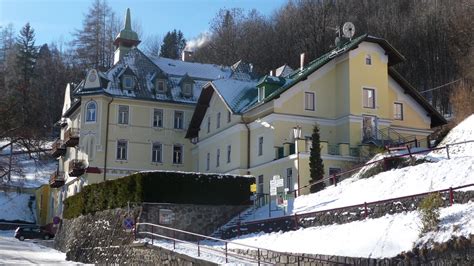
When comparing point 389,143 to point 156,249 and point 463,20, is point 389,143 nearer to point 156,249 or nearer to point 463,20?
point 156,249

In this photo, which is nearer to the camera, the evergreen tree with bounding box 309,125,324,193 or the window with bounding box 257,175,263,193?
the evergreen tree with bounding box 309,125,324,193

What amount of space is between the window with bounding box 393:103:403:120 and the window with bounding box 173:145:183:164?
18728 millimetres

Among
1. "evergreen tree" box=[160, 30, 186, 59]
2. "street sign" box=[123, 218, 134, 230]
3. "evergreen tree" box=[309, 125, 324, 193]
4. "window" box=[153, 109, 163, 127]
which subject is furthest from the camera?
"evergreen tree" box=[160, 30, 186, 59]

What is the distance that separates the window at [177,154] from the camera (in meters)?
53.5

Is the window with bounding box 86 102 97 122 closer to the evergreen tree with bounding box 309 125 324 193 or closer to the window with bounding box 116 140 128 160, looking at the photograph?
the window with bounding box 116 140 128 160

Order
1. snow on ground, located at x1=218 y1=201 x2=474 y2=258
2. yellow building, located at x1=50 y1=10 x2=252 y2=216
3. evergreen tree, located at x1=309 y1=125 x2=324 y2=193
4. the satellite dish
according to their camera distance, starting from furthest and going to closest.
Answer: yellow building, located at x1=50 y1=10 x2=252 y2=216
the satellite dish
evergreen tree, located at x1=309 y1=125 x2=324 y2=193
snow on ground, located at x1=218 y1=201 x2=474 y2=258

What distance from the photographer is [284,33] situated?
3004 inches

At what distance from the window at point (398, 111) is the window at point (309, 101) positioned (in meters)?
6.53

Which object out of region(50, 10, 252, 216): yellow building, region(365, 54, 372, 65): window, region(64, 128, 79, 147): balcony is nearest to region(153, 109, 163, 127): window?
region(50, 10, 252, 216): yellow building

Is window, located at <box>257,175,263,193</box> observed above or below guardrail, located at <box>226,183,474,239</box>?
above

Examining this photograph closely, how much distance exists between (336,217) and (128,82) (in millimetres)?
32397

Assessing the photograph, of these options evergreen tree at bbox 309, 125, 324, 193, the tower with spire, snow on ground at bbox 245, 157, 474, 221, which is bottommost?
snow on ground at bbox 245, 157, 474, 221

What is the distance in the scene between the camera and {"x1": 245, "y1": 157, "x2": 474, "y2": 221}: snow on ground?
22.3 metres

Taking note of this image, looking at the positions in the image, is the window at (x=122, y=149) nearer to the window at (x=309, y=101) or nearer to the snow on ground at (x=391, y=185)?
the window at (x=309, y=101)
